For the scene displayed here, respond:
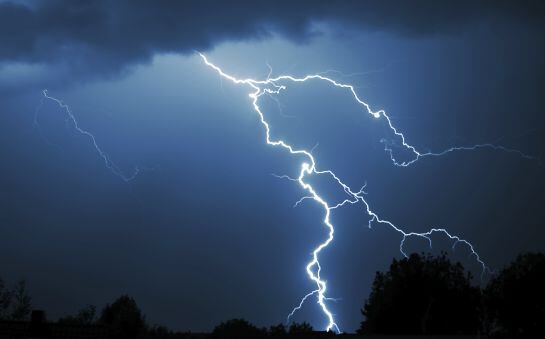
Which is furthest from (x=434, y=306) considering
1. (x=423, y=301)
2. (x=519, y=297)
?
(x=519, y=297)

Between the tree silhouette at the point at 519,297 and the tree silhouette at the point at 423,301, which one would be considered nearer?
the tree silhouette at the point at 519,297

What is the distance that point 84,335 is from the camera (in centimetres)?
2716

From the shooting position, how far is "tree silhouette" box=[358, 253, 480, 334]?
3878cm

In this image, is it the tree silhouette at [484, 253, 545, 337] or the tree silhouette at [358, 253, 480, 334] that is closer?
the tree silhouette at [484, 253, 545, 337]

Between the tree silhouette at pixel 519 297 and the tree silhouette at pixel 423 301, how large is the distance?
254 inches

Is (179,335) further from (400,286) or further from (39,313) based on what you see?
(400,286)

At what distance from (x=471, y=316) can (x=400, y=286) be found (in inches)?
197

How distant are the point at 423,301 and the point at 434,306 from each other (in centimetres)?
77

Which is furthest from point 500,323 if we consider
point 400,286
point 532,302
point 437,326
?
point 400,286

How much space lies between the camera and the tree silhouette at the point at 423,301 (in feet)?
127

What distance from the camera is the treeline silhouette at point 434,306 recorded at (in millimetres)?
27894

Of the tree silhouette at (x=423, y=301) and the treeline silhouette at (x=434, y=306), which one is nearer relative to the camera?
the treeline silhouette at (x=434, y=306)

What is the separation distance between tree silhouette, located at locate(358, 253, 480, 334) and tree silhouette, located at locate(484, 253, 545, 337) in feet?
21.1

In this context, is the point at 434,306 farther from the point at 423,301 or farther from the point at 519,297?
the point at 519,297
